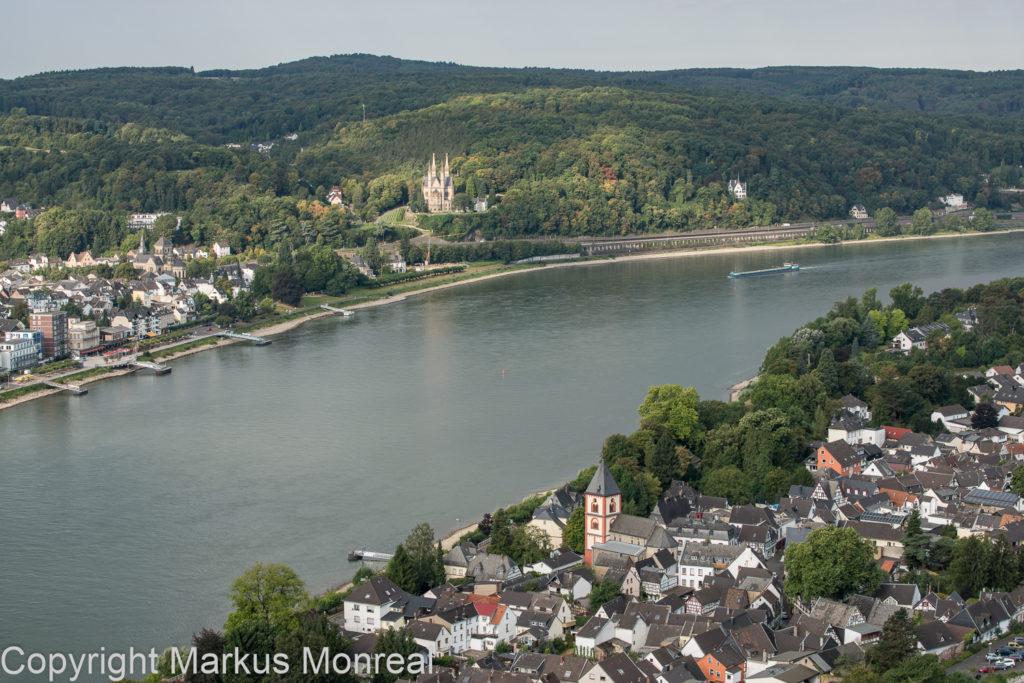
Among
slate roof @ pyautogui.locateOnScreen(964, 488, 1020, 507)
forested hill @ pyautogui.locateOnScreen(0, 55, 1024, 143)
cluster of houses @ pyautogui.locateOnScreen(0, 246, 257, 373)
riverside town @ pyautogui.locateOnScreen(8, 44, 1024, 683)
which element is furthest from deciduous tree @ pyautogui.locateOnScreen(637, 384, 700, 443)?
forested hill @ pyautogui.locateOnScreen(0, 55, 1024, 143)

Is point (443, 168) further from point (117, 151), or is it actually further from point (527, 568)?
point (527, 568)

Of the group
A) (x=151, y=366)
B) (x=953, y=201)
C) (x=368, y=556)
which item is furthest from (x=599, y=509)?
(x=953, y=201)

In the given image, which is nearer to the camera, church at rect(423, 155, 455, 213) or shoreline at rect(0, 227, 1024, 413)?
shoreline at rect(0, 227, 1024, 413)

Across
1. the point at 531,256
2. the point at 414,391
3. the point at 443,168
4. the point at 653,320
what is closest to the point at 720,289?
the point at 653,320

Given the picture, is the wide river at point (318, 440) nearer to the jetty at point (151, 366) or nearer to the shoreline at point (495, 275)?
the jetty at point (151, 366)

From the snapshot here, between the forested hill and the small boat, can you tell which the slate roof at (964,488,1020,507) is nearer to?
the small boat

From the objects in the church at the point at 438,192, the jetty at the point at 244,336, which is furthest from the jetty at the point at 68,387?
the church at the point at 438,192
